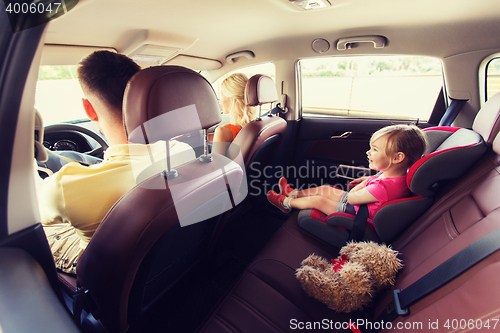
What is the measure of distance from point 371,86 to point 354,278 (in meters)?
3.20

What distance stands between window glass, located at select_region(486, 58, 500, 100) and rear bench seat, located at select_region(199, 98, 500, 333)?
107cm

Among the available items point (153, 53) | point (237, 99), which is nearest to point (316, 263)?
point (237, 99)

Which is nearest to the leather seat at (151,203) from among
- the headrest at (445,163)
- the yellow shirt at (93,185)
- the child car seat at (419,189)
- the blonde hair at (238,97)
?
the yellow shirt at (93,185)

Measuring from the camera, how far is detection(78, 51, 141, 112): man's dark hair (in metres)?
0.98

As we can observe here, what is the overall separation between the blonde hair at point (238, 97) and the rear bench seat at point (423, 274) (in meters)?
1.48

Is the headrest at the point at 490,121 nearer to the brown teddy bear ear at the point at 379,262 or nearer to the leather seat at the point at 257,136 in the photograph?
the brown teddy bear ear at the point at 379,262

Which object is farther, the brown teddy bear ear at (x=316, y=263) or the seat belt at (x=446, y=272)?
the brown teddy bear ear at (x=316, y=263)

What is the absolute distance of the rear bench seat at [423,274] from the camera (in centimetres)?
67

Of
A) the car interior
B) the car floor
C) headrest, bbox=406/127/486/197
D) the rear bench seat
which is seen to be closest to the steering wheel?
the car interior

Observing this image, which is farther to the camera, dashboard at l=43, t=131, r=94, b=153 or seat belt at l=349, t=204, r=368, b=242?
dashboard at l=43, t=131, r=94, b=153

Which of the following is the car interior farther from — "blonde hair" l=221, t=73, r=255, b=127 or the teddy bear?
"blonde hair" l=221, t=73, r=255, b=127

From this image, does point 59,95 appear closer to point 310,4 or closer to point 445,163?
point 310,4

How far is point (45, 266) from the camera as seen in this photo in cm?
75

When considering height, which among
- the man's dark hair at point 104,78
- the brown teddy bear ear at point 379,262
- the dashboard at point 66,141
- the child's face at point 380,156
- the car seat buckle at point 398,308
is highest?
the man's dark hair at point 104,78
